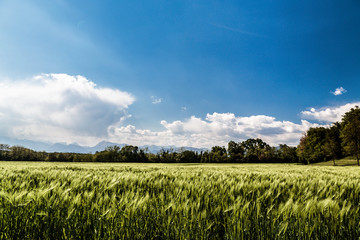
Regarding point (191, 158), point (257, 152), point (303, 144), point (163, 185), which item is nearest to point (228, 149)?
point (257, 152)

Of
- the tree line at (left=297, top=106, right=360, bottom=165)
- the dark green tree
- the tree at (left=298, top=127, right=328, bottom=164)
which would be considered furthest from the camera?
the tree at (left=298, top=127, right=328, bottom=164)

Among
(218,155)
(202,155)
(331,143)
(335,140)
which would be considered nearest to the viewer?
(331,143)

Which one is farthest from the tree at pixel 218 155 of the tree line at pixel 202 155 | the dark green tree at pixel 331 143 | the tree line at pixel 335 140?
the dark green tree at pixel 331 143

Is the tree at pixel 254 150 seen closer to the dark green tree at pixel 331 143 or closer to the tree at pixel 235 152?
the tree at pixel 235 152

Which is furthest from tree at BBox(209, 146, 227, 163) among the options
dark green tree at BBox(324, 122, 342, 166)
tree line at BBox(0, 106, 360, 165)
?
dark green tree at BBox(324, 122, 342, 166)

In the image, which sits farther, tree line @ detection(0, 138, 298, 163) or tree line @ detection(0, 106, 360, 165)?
tree line @ detection(0, 138, 298, 163)

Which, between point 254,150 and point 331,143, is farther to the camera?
point 254,150

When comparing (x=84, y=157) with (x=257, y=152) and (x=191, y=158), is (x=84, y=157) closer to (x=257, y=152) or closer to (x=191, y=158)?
(x=191, y=158)

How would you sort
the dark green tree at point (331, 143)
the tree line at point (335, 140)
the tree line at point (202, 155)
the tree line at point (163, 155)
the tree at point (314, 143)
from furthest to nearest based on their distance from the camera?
the tree line at point (163, 155), the tree line at point (202, 155), the tree at point (314, 143), the dark green tree at point (331, 143), the tree line at point (335, 140)

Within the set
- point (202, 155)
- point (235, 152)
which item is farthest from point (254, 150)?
point (202, 155)

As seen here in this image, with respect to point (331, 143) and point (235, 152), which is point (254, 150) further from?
point (331, 143)

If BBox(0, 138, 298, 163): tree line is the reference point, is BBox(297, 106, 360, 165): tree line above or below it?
above

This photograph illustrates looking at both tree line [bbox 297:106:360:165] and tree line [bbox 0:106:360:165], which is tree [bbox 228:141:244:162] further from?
tree line [bbox 297:106:360:165]

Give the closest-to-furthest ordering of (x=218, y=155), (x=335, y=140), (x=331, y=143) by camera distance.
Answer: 1. (x=331, y=143)
2. (x=335, y=140)
3. (x=218, y=155)
